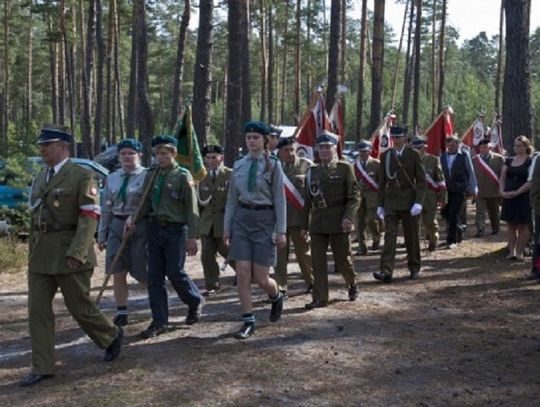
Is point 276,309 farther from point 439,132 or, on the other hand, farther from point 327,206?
point 439,132

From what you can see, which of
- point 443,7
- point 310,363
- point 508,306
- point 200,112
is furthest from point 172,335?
point 443,7

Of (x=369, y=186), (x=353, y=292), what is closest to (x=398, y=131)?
(x=353, y=292)

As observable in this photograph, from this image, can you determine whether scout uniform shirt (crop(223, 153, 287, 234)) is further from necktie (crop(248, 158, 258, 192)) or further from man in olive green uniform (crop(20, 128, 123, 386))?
man in olive green uniform (crop(20, 128, 123, 386))

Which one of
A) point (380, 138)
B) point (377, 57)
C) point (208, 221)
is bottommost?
point (208, 221)

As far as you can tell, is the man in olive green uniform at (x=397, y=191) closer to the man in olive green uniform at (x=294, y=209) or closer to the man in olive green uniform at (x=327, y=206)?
the man in olive green uniform at (x=294, y=209)

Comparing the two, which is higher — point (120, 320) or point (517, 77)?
point (517, 77)

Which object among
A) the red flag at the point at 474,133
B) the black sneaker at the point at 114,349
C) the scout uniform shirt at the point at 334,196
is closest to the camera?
the black sneaker at the point at 114,349

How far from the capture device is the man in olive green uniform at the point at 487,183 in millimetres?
15398

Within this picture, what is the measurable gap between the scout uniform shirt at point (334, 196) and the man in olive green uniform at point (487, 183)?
7327mm

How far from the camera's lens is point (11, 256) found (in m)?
12.9

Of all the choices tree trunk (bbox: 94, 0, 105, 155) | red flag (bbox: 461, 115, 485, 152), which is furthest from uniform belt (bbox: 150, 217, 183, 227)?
tree trunk (bbox: 94, 0, 105, 155)

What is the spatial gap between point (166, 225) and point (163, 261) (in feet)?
1.28

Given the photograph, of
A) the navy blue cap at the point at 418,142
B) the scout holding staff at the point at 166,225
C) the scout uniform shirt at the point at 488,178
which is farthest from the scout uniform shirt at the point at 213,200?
the scout uniform shirt at the point at 488,178

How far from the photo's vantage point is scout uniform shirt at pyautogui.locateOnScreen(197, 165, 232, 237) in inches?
394
